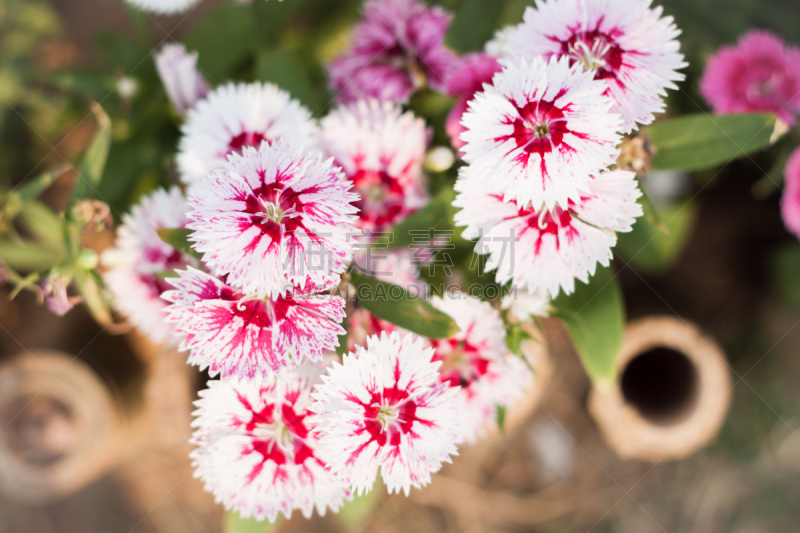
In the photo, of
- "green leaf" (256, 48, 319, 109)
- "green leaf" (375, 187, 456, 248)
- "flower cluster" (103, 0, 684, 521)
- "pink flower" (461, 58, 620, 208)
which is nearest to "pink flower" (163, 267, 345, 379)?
"flower cluster" (103, 0, 684, 521)

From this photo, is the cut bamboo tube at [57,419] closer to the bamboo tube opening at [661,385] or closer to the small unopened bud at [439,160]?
the small unopened bud at [439,160]

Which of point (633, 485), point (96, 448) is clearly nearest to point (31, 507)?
point (96, 448)

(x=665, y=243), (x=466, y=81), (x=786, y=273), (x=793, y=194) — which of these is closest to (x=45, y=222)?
(x=466, y=81)

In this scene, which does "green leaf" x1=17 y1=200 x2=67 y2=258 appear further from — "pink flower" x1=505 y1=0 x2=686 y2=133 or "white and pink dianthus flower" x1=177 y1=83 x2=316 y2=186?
"pink flower" x1=505 y1=0 x2=686 y2=133

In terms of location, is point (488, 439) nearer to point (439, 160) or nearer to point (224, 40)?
point (439, 160)

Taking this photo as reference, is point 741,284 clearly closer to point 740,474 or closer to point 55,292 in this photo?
point 740,474

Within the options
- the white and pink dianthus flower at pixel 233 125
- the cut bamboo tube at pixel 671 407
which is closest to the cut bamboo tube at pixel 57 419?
the white and pink dianthus flower at pixel 233 125
